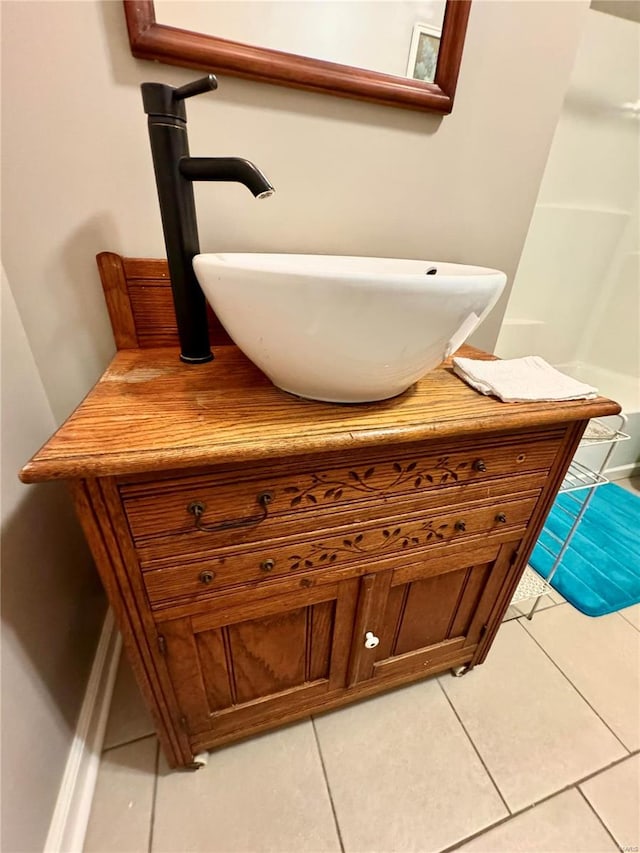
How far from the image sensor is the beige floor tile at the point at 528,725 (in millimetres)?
723

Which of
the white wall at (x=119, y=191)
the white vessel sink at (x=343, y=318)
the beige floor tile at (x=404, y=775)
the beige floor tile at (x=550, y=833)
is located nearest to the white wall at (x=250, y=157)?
the white wall at (x=119, y=191)

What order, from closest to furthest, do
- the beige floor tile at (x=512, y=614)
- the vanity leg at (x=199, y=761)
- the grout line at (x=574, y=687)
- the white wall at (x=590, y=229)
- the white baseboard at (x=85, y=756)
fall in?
the white baseboard at (x=85, y=756), the vanity leg at (x=199, y=761), the grout line at (x=574, y=687), the beige floor tile at (x=512, y=614), the white wall at (x=590, y=229)

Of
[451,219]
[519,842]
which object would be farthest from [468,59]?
[519,842]

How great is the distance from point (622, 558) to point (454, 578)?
3.24 feet

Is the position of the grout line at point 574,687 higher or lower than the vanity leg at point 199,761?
lower

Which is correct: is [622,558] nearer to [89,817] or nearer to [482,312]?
[482,312]

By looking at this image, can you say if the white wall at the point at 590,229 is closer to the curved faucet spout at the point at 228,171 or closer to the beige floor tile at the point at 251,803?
the curved faucet spout at the point at 228,171

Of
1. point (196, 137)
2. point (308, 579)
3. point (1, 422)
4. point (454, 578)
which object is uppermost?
point (196, 137)

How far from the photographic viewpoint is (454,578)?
26.3 inches

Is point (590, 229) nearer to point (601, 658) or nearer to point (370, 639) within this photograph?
point (601, 658)

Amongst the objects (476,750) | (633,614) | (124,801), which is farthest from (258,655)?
(633,614)

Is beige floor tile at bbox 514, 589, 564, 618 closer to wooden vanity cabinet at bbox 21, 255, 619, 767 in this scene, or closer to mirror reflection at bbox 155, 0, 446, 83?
wooden vanity cabinet at bbox 21, 255, 619, 767

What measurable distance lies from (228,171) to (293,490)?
1.26 ft

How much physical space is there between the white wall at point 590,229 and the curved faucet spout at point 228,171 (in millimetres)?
1672
